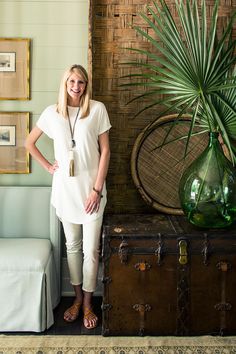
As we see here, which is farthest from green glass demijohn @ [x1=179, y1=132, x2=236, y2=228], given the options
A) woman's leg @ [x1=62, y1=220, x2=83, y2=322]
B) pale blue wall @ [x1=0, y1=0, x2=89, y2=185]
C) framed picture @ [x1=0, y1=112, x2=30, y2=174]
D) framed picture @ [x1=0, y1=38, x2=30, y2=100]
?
framed picture @ [x1=0, y1=38, x2=30, y2=100]

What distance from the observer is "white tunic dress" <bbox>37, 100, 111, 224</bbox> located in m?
2.36

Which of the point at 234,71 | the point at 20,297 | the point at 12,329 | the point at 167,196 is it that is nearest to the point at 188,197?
the point at 167,196

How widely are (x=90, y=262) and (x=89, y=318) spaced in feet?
1.23

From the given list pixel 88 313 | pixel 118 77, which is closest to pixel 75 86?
pixel 118 77

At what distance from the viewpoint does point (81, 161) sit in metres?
2.36

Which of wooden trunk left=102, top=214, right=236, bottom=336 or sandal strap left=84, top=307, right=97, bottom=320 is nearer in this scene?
wooden trunk left=102, top=214, right=236, bottom=336

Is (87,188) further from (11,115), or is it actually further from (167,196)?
(11,115)

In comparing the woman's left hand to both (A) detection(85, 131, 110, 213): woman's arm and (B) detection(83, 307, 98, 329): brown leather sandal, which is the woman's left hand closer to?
(A) detection(85, 131, 110, 213): woman's arm

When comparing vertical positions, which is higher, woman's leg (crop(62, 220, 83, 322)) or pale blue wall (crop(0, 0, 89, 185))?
pale blue wall (crop(0, 0, 89, 185))

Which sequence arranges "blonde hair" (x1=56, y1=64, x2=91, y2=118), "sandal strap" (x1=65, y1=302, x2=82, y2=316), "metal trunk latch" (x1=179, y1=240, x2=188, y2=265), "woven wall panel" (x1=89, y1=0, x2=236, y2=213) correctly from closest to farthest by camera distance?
1. "metal trunk latch" (x1=179, y1=240, x2=188, y2=265)
2. "blonde hair" (x1=56, y1=64, x2=91, y2=118)
3. "sandal strap" (x1=65, y1=302, x2=82, y2=316)
4. "woven wall panel" (x1=89, y1=0, x2=236, y2=213)

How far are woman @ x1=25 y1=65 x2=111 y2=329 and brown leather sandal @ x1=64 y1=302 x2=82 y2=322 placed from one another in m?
0.10

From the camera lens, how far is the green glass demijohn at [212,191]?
229 cm

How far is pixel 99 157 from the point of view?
2.46 m

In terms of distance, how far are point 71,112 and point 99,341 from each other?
1.42m
